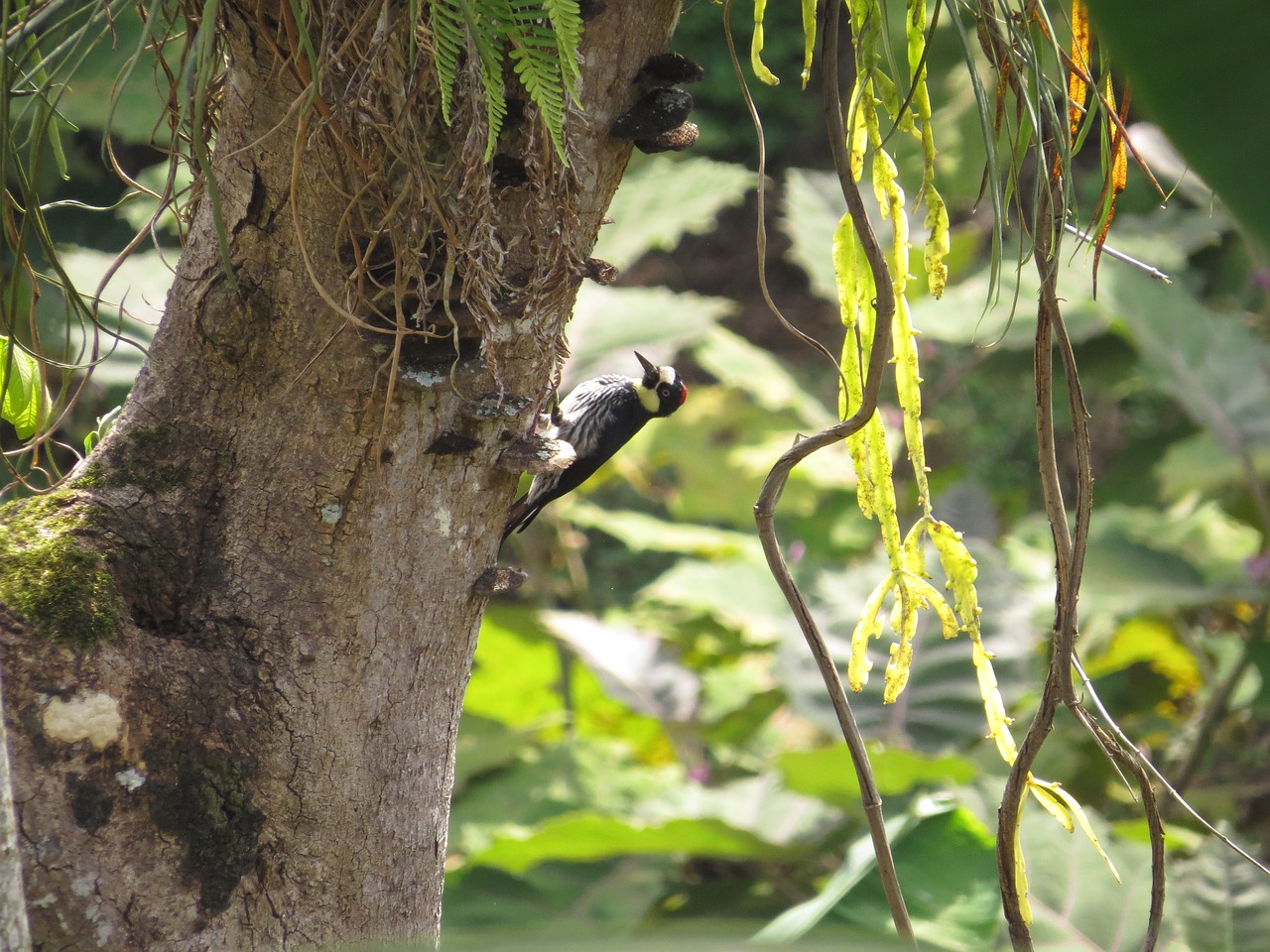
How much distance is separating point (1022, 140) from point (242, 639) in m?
0.91

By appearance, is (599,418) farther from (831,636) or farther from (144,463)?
(144,463)

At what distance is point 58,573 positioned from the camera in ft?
3.22

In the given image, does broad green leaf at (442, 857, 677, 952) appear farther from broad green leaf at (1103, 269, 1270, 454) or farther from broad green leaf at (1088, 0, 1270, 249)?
broad green leaf at (1088, 0, 1270, 249)

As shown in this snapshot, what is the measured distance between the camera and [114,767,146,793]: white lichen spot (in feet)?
3.10

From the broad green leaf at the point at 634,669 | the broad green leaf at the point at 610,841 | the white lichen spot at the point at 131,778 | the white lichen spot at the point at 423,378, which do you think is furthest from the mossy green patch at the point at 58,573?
the broad green leaf at the point at 634,669

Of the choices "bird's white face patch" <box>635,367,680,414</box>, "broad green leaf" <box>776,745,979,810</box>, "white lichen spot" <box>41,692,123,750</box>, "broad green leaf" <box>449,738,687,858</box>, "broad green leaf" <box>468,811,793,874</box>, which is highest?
"bird's white face patch" <box>635,367,680,414</box>

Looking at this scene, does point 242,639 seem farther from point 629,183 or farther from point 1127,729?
point 1127,729

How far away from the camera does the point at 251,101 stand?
1.03 meters

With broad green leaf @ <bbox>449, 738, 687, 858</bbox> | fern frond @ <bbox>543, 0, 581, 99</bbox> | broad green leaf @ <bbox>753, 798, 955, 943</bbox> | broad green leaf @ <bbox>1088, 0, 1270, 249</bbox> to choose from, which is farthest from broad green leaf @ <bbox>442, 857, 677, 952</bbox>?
broad green leaf @ <bbox>1088, 0, 1270, 249</bbox>

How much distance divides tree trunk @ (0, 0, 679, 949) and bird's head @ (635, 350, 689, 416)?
5.28ft

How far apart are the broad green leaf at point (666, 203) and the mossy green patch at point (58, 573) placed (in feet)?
8.66

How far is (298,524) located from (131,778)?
0.27m

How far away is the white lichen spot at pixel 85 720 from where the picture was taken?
3.01 ft

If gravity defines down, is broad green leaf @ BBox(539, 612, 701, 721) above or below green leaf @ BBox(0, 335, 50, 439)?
above
